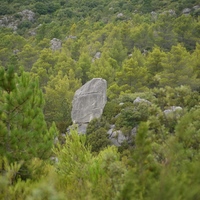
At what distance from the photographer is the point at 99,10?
49.6 m

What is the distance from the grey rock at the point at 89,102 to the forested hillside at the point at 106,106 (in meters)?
0.67

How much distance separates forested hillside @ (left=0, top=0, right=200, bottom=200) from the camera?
242 cm

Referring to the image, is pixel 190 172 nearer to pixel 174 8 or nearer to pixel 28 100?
pixel 28 100

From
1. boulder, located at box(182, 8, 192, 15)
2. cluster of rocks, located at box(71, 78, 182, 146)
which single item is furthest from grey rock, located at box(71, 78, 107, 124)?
boulder, located at box(182, 8, 192, 15)

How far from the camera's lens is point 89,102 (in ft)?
58.2

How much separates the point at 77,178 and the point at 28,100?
1.95 metres

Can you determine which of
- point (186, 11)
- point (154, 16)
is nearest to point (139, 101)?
point (154, 16)

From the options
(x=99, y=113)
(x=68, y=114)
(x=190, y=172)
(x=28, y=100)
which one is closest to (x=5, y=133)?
(x=28, y=100)

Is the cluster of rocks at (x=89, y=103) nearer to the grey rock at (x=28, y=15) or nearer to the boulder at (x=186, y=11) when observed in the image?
the boulder at (x=186, y=11)

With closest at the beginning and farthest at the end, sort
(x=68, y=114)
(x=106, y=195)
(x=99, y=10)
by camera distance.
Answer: (x=106, y=195) < (x=68, y=114) < (x=99, y=10)

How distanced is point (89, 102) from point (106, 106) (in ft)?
4.24

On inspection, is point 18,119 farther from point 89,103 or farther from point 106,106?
point 89,103

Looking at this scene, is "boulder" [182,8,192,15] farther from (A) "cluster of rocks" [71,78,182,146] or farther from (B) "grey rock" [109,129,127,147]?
(B) "grey rock" [109,129,127,147]

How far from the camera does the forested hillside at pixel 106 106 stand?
95.2 inches
